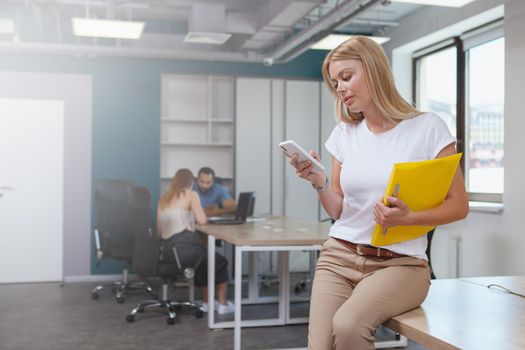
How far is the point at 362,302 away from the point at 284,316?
3.55m

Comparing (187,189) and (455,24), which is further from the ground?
(455,24)

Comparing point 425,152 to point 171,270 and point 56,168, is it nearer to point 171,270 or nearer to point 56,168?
point 171,270

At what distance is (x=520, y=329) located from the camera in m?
1.48

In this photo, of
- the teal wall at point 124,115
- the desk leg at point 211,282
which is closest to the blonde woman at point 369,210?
the desk leg at point 211,282

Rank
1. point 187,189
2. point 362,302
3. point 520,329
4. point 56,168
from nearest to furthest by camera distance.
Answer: point 520,329
point 362,302
point 187,189
point 56,168

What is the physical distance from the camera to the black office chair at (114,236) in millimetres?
6035

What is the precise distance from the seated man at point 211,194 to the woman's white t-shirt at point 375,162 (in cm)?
461

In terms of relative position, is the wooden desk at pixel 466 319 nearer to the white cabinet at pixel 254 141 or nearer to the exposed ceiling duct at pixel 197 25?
the exposed ceiling duct at pixel 197 25

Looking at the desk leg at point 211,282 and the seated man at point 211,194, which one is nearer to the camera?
the desk leg at point 211,282

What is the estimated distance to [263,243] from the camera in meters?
4.05

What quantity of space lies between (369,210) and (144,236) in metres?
3.61

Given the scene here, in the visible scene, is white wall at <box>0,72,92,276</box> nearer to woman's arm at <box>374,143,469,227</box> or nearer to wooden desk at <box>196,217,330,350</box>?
wooden desk at <box>196,217,330,350</box>

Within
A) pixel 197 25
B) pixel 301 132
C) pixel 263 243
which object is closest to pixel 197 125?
pixel 301 132

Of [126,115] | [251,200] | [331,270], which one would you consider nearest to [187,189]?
[251,200]
